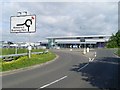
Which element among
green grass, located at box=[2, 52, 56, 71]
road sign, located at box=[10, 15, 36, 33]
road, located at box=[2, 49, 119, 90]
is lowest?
road, located at box=[2, 49, 119, 90]

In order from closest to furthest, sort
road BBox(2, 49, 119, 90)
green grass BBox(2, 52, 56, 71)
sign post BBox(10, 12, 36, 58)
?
road BBox(2, 49, 119, 90)
green grass BBox(2, 52, 56, 71)
sign post BBox(10, 12, 36, 58)

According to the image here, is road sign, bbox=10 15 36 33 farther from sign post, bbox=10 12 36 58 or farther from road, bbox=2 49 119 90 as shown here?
road, bbox=2 49 119 90

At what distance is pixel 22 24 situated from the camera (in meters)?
37.8

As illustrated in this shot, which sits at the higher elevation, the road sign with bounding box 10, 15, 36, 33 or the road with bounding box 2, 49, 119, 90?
the road sign with bounding box 10, 15, 36, 33

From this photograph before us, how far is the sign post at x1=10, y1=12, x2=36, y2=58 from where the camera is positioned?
36.4 meters

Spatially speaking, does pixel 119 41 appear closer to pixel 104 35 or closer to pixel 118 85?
pixel 104 35

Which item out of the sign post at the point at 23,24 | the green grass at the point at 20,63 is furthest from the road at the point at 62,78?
the sign post at the point at 23,24

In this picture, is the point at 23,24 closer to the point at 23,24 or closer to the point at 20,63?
the point at 23,24

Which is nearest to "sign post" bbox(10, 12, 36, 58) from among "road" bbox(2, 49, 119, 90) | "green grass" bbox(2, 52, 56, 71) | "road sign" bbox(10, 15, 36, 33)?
"road sign" bbox(10, 15, 36, 33)

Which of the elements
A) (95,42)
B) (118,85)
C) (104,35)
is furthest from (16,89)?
(104,35)

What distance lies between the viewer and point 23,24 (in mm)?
37719

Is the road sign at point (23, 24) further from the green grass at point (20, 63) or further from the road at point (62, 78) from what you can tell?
the road at point (62, 78)

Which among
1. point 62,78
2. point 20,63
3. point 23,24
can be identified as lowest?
point 62,78

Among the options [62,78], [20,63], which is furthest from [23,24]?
[62,78]
